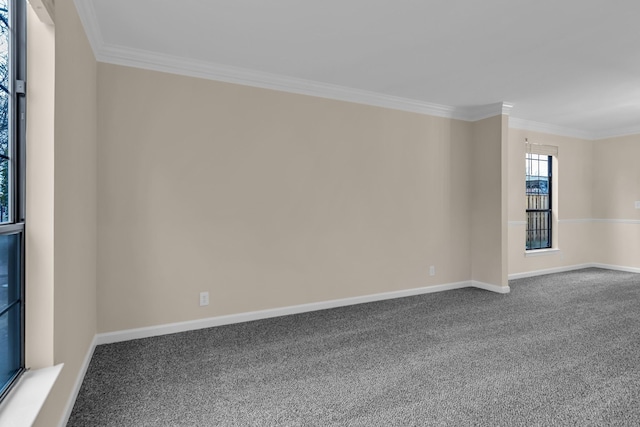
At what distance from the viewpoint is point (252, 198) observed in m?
3.57

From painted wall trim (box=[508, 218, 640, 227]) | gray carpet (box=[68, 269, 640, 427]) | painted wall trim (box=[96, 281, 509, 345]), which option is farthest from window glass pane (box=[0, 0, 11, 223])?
painted wall trim (box=[508, 218, 640, 227])

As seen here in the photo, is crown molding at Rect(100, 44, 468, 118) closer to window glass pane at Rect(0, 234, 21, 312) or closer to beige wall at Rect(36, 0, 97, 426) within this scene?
beige wall at Rect(36, 0, 97, 426)

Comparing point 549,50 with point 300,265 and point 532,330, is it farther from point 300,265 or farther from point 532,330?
point 300,265

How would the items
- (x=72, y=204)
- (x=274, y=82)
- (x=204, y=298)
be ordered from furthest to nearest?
(x=274, y=82)
(x=204, y=298)
(x=72, y=204)

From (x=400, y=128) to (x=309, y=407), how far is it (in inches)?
137

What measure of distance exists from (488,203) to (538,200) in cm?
188

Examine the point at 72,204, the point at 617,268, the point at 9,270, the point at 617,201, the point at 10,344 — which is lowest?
the point at 617,268

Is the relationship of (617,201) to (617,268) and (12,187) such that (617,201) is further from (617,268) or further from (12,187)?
(12,187)

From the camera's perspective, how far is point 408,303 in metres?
4.21

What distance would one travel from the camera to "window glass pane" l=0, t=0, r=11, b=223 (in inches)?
59.1

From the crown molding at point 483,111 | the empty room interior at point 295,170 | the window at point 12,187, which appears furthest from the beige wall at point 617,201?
the window at point 12,187

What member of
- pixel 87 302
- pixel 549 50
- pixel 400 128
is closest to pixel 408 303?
pixel 400 128

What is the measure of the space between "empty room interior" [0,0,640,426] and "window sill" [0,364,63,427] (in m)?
0.02

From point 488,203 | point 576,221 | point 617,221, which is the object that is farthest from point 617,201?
point 488,203
